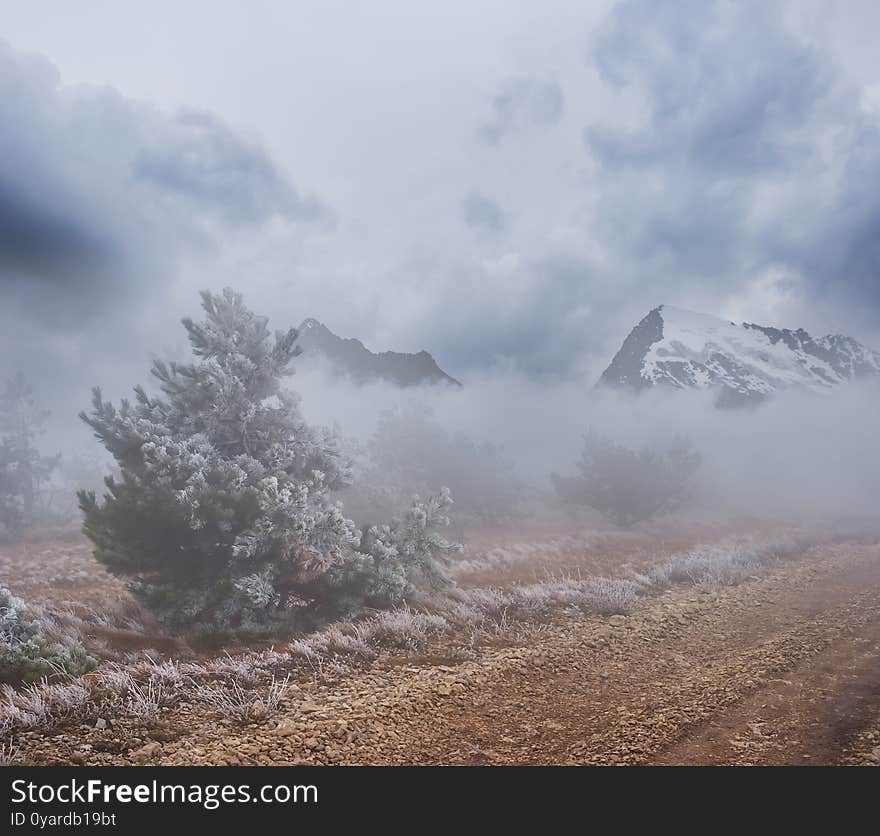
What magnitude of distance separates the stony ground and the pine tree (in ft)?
115

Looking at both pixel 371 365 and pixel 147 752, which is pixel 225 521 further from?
pixel 371 365

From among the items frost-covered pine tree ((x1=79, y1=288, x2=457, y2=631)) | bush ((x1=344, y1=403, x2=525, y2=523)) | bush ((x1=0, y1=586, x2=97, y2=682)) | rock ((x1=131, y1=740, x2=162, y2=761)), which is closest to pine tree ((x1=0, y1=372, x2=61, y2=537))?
bush ((x1=344, y1=403, x2=525, y2=523))

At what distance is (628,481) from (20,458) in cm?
4217

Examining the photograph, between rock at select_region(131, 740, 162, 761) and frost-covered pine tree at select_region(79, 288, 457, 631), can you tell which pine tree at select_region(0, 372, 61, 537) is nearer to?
frost-covered pine tree at select_region(79, 288, 457, 631)

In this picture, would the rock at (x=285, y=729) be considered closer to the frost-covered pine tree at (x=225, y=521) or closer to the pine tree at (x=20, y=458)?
the frost-covered pine tree at (x=225, y=521)

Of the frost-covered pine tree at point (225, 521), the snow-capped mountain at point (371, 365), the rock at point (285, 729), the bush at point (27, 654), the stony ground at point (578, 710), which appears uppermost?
the snow-capped mountain at point (371, 365)

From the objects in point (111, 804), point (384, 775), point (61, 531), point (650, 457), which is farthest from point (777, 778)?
point (61, 531)

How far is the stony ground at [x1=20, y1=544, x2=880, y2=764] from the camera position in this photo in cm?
561

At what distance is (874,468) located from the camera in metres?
91.5

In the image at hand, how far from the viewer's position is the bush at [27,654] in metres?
7.33

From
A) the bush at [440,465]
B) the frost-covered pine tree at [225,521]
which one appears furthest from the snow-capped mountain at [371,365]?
the frost-covered pine tree at [225,521]

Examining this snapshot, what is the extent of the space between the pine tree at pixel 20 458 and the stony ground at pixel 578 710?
35.0 m

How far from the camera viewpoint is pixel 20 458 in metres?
35.7

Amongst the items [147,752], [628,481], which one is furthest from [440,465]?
[147,752]
